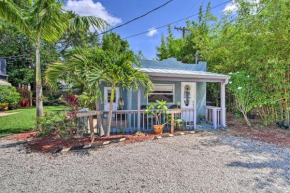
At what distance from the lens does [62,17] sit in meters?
5.76

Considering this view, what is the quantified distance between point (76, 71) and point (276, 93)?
7919mm

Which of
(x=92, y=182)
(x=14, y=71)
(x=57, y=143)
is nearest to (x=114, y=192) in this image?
(x=92, y=182)

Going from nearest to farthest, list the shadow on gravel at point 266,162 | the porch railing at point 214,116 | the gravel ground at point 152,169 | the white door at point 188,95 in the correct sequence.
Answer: the gravel ground at point 152,169
the shadow on gravel at point 266,162
the porch railing at point 214,116
the white door at point 188,95

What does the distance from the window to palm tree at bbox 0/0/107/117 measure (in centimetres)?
382

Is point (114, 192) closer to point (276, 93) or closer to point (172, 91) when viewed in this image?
point (172, 91)

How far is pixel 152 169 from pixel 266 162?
2711 mm

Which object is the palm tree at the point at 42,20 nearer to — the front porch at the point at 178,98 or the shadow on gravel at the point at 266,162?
the front porch at the point at 178,98

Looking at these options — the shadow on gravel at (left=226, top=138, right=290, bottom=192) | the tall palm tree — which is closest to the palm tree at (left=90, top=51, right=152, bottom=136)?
the tall palm tree

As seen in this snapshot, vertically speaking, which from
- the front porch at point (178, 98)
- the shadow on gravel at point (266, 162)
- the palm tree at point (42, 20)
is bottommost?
the shadow on gravel at point (266, 162)

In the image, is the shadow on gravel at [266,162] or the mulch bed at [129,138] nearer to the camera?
the shadow on gravel at [266,162]

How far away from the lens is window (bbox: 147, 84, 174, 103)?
8.22m

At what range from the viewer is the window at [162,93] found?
27.0ft

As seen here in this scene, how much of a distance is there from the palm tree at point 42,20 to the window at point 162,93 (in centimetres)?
382

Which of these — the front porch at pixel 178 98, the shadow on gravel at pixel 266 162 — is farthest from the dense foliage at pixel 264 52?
the shadow on gravel at pixel 266 162
